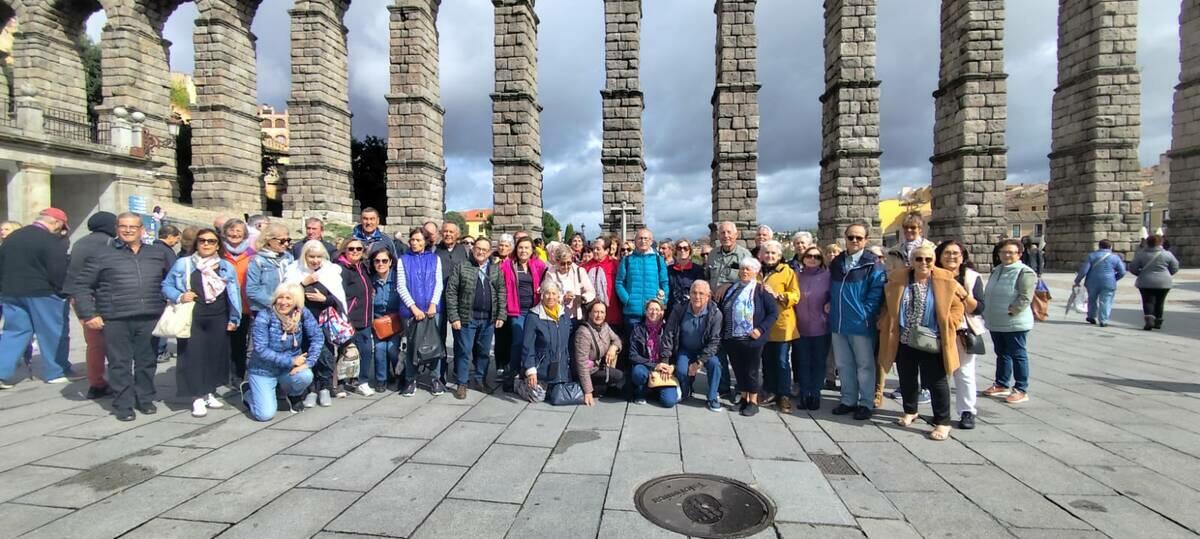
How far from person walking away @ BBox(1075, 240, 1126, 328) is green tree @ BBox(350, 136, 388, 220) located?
35.2 meters

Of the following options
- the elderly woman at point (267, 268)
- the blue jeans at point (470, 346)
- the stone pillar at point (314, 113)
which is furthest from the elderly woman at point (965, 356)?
the stone pillar at point (314, 113)

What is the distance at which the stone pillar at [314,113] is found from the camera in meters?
17.0

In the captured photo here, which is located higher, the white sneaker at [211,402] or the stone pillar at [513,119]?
the stone pillar at [513,119]

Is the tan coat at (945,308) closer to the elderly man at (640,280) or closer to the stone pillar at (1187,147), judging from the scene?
the elderly man at (640,280)

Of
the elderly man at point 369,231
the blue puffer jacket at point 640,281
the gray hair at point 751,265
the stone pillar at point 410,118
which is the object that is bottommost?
the blue puffer jacket at point 640,281

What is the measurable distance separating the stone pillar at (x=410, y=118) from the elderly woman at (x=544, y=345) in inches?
465

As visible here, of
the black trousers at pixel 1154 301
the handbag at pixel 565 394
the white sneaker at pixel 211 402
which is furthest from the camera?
the black trousers at pixel 1154 301

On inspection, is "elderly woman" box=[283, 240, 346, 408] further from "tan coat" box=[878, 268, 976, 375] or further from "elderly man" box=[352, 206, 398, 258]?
"tan coat" box=[878, 268, 976, 375]

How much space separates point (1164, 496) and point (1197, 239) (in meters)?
21.3

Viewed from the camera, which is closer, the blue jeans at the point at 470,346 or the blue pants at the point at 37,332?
the blue pants at the point at 37,332

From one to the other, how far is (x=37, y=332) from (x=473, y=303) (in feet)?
16.3

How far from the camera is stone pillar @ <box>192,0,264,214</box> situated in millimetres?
17656

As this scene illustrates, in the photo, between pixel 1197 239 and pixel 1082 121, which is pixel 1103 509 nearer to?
pixel 1082 121

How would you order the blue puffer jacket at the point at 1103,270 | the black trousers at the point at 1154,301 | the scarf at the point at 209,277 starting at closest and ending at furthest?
1. the scarf at the point at 209,277
2. the black trousers at the point at 1154,301
3. the blue puffer jacket at the point at 1103,270
